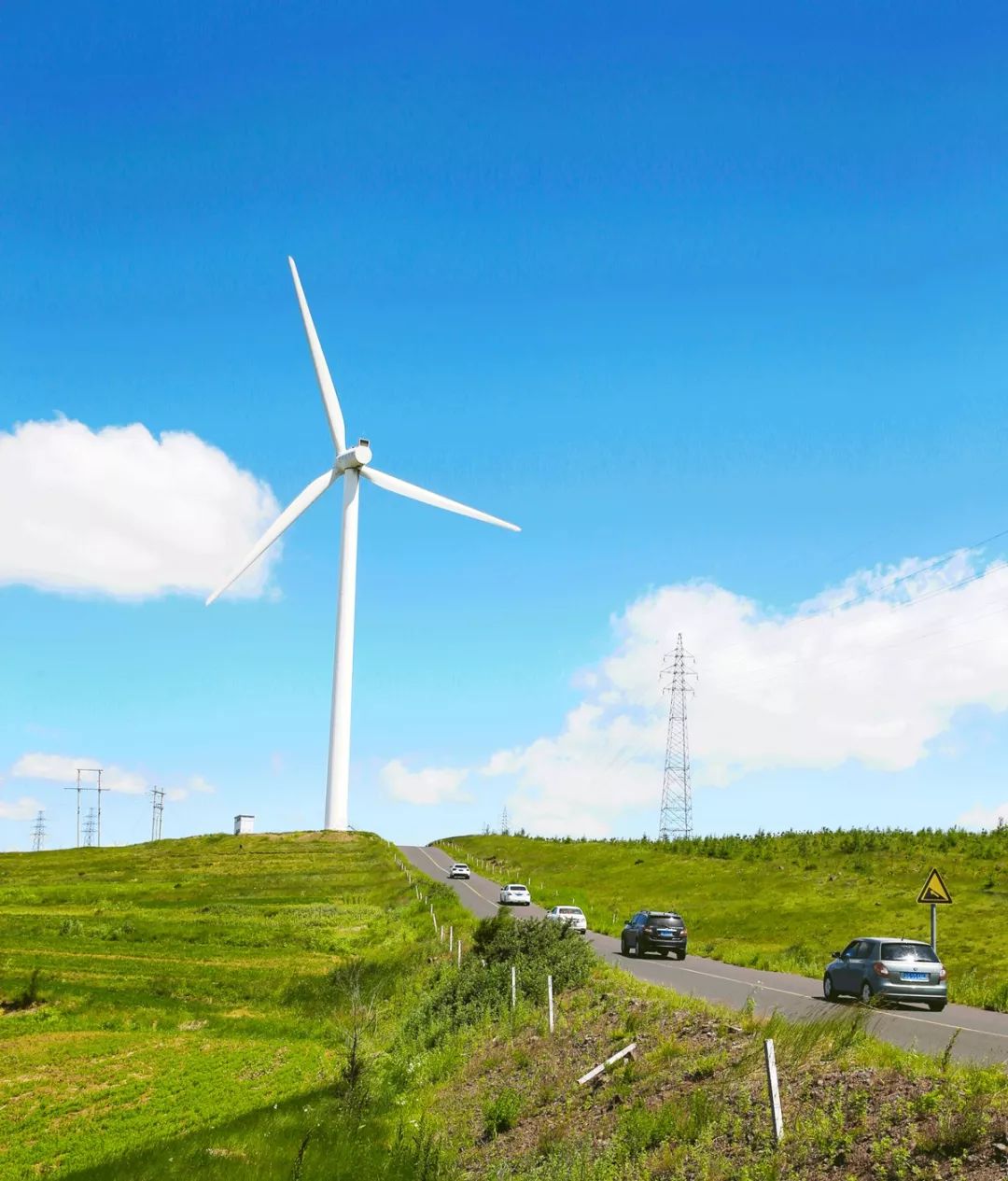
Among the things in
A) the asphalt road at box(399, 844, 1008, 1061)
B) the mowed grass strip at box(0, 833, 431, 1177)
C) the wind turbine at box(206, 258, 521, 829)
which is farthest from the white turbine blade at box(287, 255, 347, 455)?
the asphalt road at box(399, 844, 1008, 1061)

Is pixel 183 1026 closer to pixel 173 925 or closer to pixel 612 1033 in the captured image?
pixel 612 1033

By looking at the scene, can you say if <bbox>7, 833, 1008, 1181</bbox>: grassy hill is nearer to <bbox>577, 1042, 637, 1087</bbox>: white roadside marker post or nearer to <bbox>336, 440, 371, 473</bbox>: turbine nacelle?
<bbox>577, 1042, 637, 1087</bbox>: white roadside marker post

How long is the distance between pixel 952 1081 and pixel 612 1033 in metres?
8.77

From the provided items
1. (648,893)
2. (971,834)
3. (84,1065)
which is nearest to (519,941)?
(84,1065)

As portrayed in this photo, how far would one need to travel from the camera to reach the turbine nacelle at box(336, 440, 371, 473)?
9744cm

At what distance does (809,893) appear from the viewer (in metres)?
64.3

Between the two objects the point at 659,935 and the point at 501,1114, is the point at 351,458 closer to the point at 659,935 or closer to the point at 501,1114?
the point at 659,935

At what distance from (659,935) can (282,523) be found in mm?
58398

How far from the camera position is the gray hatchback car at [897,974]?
25172 mm

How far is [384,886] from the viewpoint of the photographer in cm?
8631

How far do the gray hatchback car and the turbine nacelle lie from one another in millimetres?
77665

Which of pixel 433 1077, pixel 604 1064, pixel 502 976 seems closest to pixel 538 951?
pixel 502 976

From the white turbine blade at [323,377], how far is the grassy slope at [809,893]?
45329mm

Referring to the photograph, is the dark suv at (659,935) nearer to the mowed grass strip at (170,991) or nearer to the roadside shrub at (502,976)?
the roadside shrub at (502,976)
